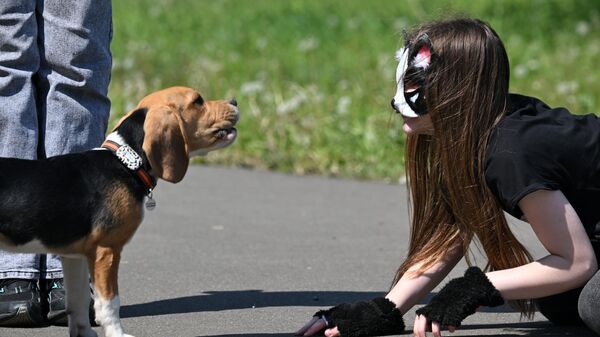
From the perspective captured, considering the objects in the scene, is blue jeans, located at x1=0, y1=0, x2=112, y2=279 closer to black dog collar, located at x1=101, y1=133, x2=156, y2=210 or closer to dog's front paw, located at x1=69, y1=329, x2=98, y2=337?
dog's front paw, located at x1=69, y1=329, x2=98, y2=337

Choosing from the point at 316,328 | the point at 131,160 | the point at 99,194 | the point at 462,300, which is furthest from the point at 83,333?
the point at 462,300

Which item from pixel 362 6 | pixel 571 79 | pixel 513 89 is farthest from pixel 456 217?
pixel 362 6

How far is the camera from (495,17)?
1549 centimetres

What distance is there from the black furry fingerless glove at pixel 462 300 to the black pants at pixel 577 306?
315 mm

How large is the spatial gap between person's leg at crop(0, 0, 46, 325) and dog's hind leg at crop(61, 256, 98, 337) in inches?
16.5

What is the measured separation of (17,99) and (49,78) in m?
0.17

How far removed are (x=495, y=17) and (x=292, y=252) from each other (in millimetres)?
9708

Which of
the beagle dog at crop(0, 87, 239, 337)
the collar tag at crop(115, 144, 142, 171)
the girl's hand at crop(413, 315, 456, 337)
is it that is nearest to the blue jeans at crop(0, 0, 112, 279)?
the beagle dog at crop(0, 87, 239, 337)

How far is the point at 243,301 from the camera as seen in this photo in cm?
536

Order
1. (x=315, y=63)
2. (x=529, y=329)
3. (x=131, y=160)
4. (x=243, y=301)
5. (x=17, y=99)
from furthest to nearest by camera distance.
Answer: (x=315, y=63) → (x=243, y=301) → (x=17, y=99) → (x=529, y=329) → (x=131, y=160)

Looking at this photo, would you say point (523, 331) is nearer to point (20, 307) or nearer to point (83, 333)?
point (83, 333)

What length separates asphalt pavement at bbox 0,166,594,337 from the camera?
4.95 metres

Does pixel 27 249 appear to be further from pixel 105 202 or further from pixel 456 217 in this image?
pixel 456 217

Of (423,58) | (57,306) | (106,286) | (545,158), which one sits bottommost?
(57,306)
